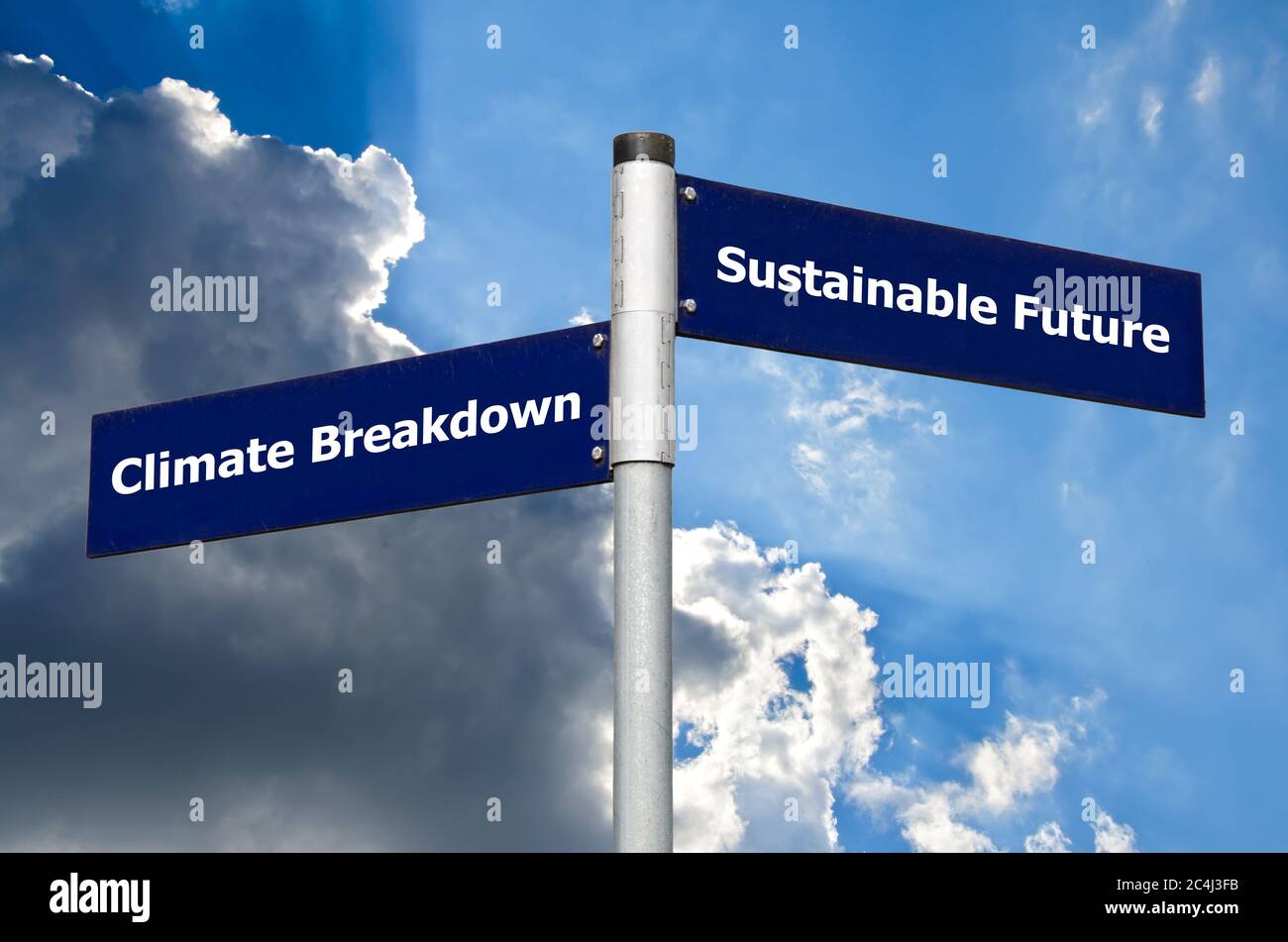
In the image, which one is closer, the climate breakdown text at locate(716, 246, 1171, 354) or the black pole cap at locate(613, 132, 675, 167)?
the black pole cap at locate(613, 132, 675, 167)

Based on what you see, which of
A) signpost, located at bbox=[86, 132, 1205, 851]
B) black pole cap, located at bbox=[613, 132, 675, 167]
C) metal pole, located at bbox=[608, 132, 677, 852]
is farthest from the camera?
black pole cap, located at bbox=[613, 132, 675, 167]

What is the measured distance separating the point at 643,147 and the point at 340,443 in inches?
53.5

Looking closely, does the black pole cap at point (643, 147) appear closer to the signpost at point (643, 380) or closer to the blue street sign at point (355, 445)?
the signpost at point (643, 380)

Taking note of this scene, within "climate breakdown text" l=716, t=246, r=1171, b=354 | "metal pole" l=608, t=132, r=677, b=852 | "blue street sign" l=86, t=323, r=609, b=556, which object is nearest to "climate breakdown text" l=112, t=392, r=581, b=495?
"blue street sign" l=86, t=323, r=609, b=556

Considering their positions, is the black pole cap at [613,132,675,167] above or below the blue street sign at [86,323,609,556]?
above

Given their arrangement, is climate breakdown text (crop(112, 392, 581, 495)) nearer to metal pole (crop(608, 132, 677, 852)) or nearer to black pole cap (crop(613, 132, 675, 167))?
metal pole (crop(608, 132, 677, 852))

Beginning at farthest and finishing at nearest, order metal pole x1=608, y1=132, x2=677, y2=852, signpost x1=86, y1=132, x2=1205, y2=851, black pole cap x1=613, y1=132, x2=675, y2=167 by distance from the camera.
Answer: black pole cap x1=613, y1=132, x2=675, y2=167 < signpost x1=86, y1=132, x2=1205, y2=851 < metal pole x1=608, y1=132, x2=677, y2=852

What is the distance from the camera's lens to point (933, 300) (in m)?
4.88

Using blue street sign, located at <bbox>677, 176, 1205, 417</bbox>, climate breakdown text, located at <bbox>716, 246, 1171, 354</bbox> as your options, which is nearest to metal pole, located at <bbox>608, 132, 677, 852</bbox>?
blue street sign, located at <bbox>677, 176, 1205, 417</bbox>

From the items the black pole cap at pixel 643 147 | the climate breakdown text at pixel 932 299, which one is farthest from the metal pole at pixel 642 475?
the climate breakdown text at pixel 932 299

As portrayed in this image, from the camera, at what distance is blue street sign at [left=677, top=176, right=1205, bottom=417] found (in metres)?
4.59

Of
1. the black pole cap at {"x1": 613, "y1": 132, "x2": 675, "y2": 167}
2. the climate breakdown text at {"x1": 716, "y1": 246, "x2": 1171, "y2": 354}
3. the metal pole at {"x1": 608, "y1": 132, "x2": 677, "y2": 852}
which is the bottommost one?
the metal pole at {"x1": 608, "y1": 132, "x2": 677, "y2": 852}
